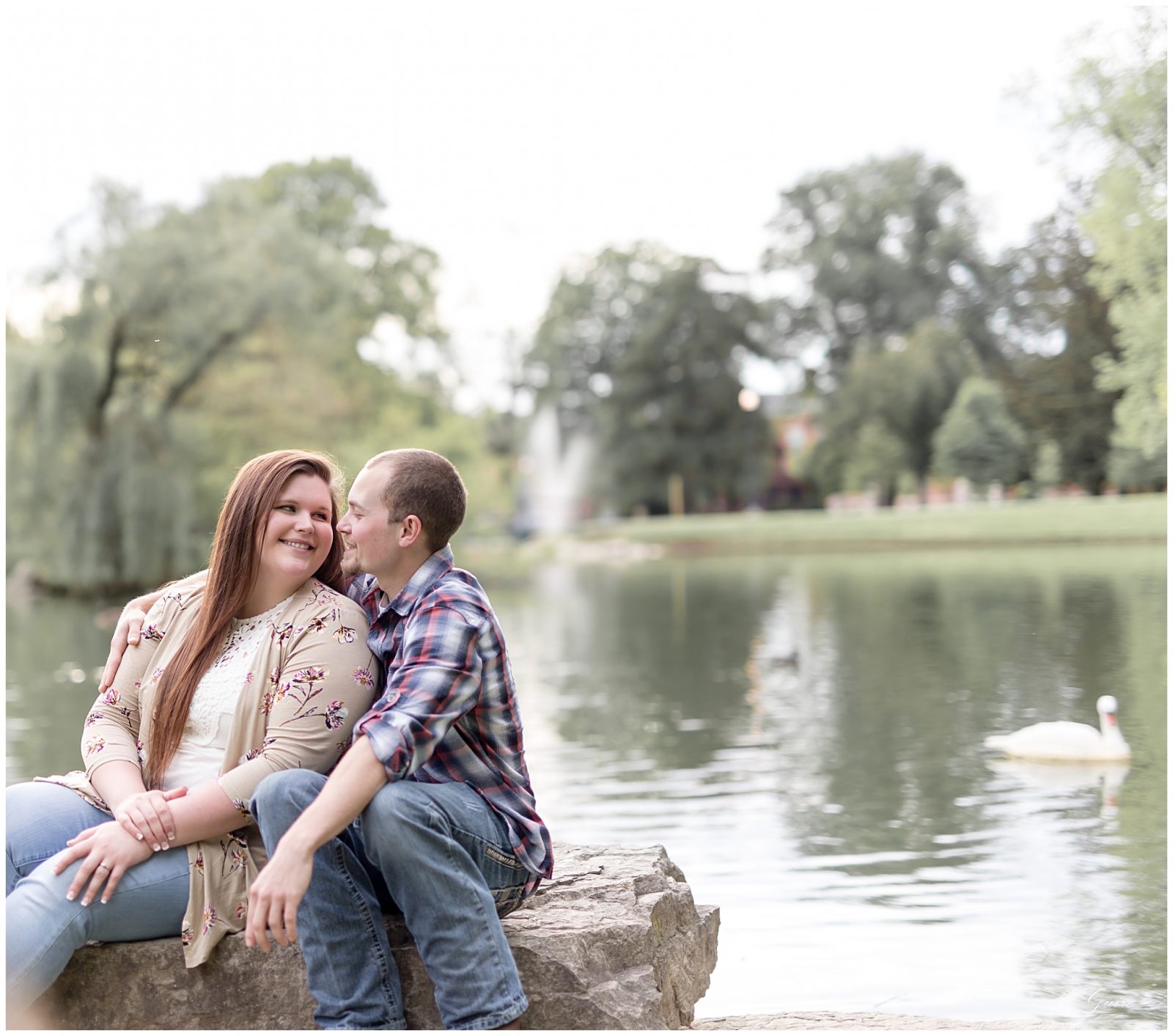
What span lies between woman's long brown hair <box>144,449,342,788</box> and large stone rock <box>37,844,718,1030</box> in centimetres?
30

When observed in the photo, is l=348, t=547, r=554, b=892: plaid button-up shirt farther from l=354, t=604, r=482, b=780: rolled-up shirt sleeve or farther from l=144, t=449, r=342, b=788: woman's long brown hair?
l=144, t=449, r=342, b=788: woman's long brown hair

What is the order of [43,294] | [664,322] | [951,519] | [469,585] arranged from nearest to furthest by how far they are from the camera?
[469,585], [43,294], [951,519], [664,322]

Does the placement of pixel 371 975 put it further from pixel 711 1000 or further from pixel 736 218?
pixel 736 218

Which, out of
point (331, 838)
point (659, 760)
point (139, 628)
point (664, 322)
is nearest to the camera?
point (331, 838)

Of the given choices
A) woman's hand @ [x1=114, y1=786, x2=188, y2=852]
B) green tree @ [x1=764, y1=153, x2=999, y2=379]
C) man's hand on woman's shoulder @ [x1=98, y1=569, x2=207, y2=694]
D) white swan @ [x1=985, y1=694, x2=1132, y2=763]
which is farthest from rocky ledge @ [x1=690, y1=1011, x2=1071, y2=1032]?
green tree @ [x1=764, y1=153, x2=999, y2=379]

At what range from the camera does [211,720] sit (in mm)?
2264

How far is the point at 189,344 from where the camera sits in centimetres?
1870

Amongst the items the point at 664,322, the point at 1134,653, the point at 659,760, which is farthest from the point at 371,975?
the point at 664,322

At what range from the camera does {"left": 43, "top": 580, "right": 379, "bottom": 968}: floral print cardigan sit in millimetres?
2150

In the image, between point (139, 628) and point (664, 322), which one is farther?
point (664, 322)

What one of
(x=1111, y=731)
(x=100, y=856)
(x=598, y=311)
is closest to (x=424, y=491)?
(x=100, y=856)

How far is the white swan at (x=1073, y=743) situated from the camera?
7.49 metres

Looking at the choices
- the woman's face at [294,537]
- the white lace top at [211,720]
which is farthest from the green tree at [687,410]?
the white lace top at [211,720]

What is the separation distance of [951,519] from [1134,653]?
22.3 metres
